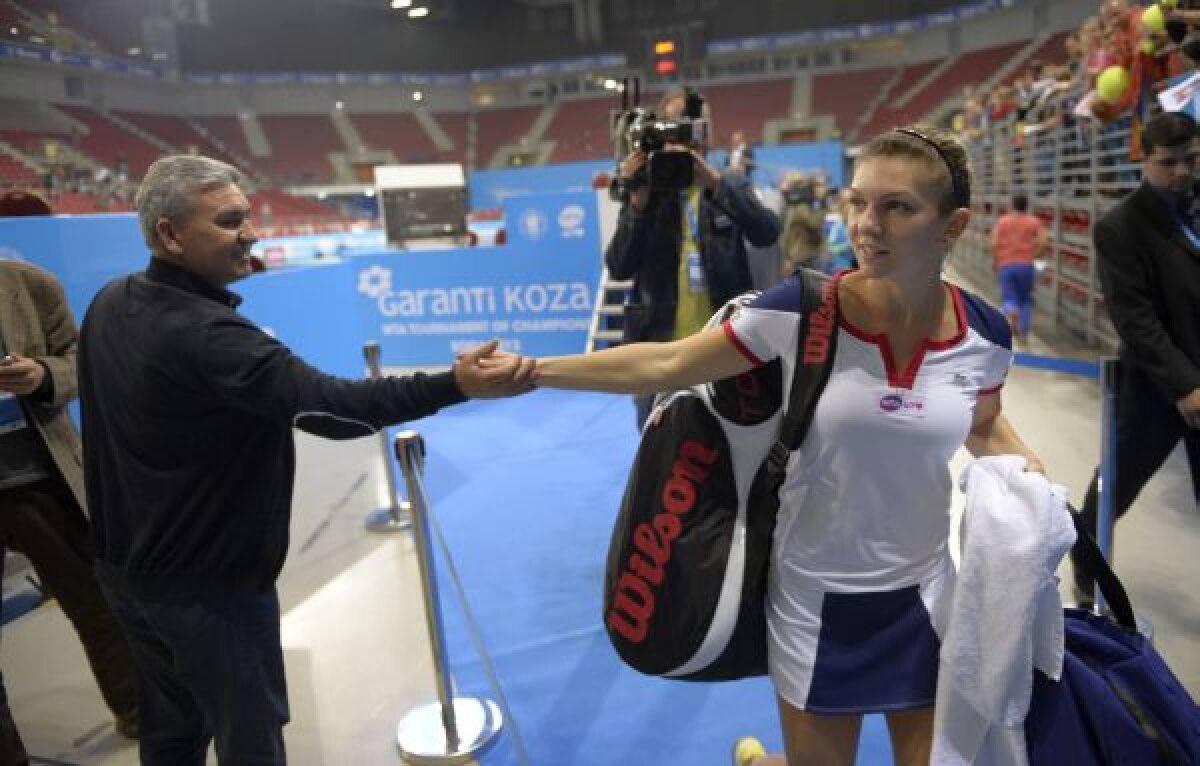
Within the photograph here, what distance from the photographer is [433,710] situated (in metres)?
2.77

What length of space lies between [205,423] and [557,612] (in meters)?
2.12

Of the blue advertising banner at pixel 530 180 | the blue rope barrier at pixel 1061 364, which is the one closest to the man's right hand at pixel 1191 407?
the blue rope barrier at pixel 1061 364

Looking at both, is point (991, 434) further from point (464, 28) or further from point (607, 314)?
point (464, 28)

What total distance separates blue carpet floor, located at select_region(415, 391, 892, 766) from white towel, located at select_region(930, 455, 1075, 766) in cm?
127

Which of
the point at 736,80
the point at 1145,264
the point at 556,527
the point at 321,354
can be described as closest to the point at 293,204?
the point at 736,80

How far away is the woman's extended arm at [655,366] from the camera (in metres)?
1.38

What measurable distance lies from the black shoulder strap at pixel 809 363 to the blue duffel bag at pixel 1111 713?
482mm

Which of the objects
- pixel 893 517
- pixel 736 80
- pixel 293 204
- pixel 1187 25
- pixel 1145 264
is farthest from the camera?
pixel 736 80

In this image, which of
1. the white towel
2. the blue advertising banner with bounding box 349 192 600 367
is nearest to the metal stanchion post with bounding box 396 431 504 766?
the white towel

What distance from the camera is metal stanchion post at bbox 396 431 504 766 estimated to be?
2398mm

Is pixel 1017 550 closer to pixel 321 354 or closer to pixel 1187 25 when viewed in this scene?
pixel 1187 25

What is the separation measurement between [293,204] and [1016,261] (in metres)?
26.7

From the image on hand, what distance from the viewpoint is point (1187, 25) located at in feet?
12.9

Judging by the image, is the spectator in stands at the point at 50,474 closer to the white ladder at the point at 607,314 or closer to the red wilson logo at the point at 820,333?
the red wilson logo at the point at 820,333
